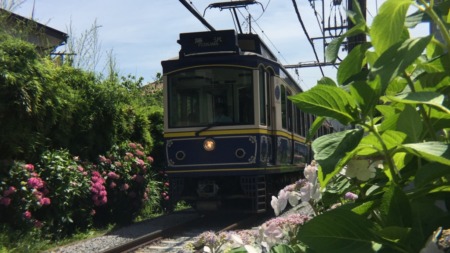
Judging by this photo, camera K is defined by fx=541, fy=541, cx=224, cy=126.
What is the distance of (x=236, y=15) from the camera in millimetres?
16422

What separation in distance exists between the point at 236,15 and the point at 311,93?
51.4 feet

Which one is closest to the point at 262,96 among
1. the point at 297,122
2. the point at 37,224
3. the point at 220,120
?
the point at 220,120

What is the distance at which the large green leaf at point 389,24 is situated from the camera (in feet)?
3.37

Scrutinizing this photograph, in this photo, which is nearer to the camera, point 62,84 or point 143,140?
point 62,84

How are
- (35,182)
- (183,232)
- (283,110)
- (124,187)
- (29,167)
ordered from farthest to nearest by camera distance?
(283,110), (124,187), (183,232), (29,167), (35,182)

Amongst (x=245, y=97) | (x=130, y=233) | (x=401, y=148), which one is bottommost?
(x=130, y=233)

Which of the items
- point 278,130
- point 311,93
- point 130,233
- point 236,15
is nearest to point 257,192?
point 278,130

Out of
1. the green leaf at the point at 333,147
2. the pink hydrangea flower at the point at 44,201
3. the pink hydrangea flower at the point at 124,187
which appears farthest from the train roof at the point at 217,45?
the green leaf at the point at 333,147

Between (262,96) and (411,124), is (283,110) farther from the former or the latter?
(411,124)

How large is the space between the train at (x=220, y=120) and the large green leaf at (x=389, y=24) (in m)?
8.92

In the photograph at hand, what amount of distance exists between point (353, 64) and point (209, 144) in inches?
352

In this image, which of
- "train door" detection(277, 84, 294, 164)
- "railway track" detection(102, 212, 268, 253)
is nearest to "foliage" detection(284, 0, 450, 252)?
"railway track" detection(102, 212, 268, 253)

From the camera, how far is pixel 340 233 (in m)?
1.07

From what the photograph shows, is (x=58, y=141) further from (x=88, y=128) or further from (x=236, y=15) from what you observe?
(x=236, y=15)
